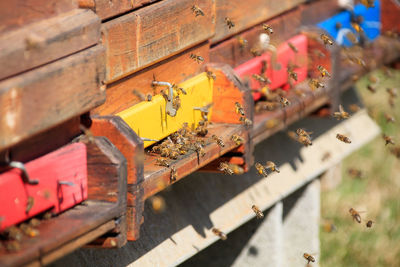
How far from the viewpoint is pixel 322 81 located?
630cm

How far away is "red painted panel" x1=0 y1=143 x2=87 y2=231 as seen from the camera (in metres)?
3.37

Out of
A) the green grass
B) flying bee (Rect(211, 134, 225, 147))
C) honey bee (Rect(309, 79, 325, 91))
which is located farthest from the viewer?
the green grass

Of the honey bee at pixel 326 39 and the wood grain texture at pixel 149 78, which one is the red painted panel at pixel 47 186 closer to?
the wood grain texture at pixel 149 78

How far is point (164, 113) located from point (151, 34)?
489mm

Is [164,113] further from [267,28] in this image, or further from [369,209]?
[369,209]

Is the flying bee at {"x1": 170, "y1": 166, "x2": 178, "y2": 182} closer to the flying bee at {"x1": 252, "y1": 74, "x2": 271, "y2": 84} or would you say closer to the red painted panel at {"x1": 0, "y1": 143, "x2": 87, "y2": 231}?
the red painted panel at {"x1": 0, "y1": 143, "x2": 87, "y2": 231}

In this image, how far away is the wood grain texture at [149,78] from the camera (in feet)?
14.1

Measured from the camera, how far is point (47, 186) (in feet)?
11.7

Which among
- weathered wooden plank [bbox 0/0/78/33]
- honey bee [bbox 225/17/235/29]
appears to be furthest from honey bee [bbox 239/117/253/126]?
weathered wooden plank [bbox 0/0/78/33]

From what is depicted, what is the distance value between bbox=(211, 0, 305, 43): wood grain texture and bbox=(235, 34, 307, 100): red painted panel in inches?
10.2

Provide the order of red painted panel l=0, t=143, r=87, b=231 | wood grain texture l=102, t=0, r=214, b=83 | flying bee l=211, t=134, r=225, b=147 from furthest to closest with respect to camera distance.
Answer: flying bee l=211, t=134, r=225, b=147 < wood grain texture l=102, t=0, r=214, b=83 < red painted panel l=0, t=143, r=87, b=231

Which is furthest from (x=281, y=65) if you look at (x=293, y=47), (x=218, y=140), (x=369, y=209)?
(x=369, y=209)

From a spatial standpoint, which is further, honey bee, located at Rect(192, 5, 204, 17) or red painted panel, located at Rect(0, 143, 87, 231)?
A: honey bee, located at Rect(192, 5, 204, 17)

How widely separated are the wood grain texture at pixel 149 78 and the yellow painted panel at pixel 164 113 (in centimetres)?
5
